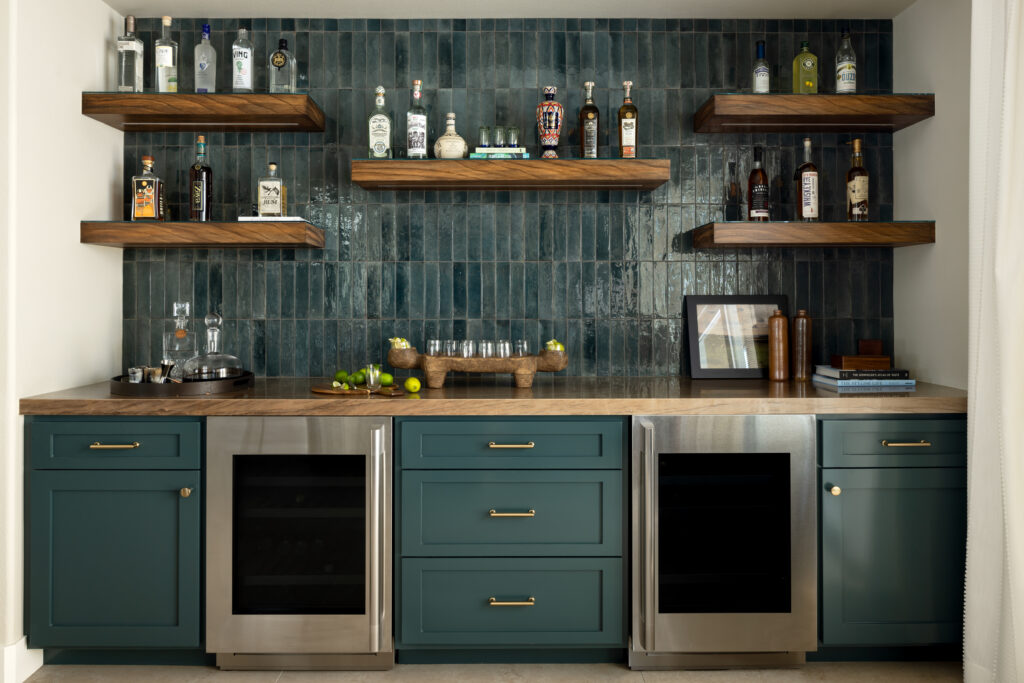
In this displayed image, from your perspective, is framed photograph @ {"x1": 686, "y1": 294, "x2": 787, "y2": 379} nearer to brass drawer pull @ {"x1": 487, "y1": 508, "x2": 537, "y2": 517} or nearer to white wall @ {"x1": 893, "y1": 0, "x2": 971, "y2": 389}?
white wall @ {"x1": 893, "y1": 0, "x2": 971, "y2": 389}

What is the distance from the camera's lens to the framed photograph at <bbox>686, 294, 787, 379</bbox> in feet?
9.95

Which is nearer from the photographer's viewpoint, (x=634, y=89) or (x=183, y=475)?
(x=183, y=475)

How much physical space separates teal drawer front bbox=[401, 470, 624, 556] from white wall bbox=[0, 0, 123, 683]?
121cm

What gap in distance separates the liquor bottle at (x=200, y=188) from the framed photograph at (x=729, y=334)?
1.86m

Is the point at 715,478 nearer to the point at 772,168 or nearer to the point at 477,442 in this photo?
the point at 477,442

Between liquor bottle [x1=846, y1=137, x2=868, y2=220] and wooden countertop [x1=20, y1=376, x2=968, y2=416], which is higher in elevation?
liquor bottle [x1=846, y1=137, x2=868, y2=220]

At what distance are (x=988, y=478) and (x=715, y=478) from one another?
0.76 m

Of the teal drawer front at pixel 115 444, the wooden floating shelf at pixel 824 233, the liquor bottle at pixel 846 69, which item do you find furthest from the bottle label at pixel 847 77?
the teal drawer front at pixel 115 444

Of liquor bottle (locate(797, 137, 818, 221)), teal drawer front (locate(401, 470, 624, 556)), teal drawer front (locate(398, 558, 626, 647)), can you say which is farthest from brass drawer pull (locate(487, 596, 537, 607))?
liquor bottle (locate(797, 137, 818, 221))

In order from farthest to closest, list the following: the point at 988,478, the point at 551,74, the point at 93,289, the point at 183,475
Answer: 1. the point at 551,74
2. the point at 93,289
3. the point at 183,475
4. the point at 988,478

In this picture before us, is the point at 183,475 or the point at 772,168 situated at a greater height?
the point at 772,168

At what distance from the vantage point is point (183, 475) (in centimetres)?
241

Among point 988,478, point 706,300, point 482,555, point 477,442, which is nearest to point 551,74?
point 706,300

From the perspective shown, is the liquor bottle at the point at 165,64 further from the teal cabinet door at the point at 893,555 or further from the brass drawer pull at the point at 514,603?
the teal cabinet door at the point at 893,555
